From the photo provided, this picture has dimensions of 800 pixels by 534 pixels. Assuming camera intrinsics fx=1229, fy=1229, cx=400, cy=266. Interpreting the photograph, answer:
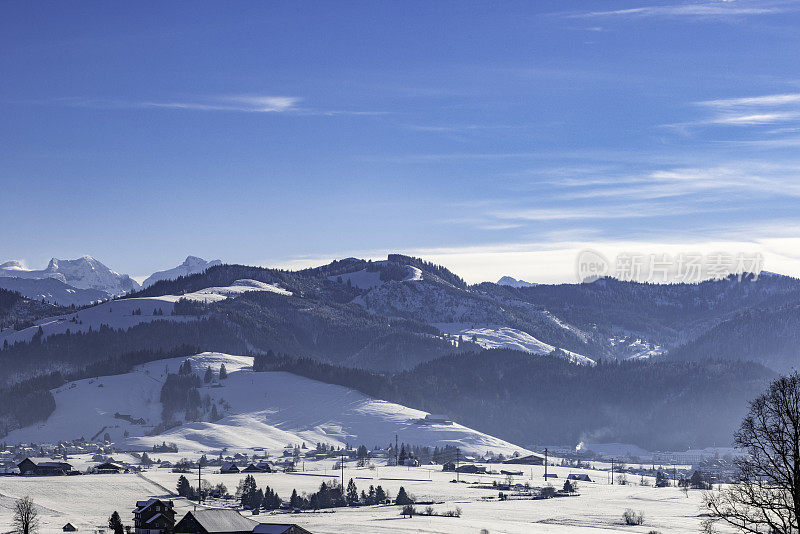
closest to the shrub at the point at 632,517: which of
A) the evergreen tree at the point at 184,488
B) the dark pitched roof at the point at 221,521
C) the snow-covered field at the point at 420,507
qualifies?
the snow-covered field at the point at 420,507

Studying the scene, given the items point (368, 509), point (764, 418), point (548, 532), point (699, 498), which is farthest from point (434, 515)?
point (764, 418)

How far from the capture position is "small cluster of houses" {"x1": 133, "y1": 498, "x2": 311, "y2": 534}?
100125 mm

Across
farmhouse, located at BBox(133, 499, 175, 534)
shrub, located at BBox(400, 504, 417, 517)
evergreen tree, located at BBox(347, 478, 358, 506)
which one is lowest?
farmhouse, located at BBox(133, 499, 175, 534)

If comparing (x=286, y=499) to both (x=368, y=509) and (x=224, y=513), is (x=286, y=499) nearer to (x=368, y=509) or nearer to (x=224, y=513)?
(x=368, y=509)

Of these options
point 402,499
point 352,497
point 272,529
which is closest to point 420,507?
point 402,499

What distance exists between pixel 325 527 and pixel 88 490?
60084 mm

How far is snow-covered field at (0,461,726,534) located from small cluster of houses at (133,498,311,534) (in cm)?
1002

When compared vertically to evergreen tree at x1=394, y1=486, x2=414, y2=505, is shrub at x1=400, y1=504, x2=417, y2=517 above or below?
below

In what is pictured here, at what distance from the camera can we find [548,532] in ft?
400

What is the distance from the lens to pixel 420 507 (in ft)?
517

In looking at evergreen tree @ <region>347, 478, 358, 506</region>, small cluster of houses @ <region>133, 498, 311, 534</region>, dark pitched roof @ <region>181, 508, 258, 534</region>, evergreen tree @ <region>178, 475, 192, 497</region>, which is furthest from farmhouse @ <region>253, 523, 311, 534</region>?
evergreen tree @ <region>178, 475, 192, 497</region>

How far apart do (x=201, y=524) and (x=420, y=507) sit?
57408 millimetres

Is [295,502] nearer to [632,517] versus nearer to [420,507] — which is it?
[420,507]

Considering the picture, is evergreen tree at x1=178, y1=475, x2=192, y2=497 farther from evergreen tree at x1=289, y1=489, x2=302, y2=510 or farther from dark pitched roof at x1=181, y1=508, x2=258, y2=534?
dark pitched roof at x1=181, y1=508, x2=258, y2=534
